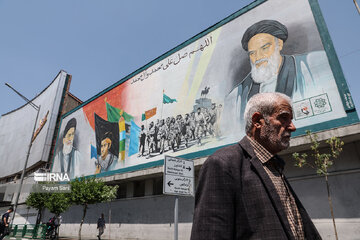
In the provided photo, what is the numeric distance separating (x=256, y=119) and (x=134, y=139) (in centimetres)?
2031

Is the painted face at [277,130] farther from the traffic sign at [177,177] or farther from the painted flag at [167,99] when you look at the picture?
the painted flag at [167,99]

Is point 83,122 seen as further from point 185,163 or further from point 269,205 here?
Result: point 269,205

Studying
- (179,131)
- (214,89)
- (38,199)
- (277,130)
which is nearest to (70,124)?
(38,199)

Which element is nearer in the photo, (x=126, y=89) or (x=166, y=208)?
(x=166, y=208)

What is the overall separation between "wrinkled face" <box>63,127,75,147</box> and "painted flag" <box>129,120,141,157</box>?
493 inches

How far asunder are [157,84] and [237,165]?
20.5 m

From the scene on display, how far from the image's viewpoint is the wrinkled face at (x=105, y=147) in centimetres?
2410

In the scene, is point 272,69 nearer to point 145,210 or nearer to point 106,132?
point 145,210

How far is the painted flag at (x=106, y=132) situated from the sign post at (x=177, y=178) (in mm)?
18316

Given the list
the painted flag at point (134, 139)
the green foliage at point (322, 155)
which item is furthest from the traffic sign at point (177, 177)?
the painted flag at point (134, 139)

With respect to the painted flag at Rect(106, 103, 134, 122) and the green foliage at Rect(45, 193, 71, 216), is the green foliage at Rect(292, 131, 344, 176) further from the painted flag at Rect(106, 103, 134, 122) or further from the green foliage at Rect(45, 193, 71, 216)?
the green foliage at Rect(45, 193, 71, 216)

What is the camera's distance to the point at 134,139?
21.5 m

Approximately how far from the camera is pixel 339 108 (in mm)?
10938

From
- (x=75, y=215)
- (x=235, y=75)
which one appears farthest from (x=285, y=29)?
(x=75, y=215)
